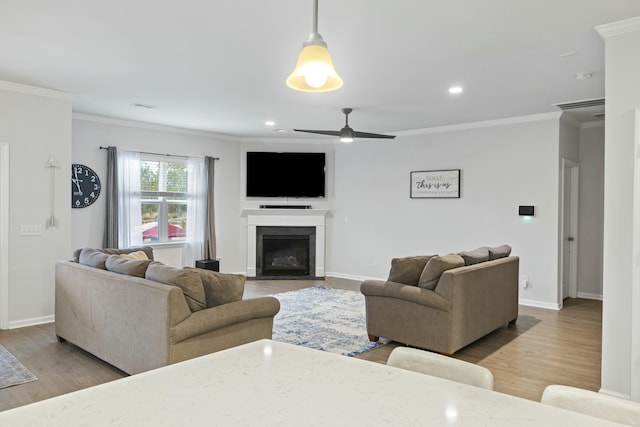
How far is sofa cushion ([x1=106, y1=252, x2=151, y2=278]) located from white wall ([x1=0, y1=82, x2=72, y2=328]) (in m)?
1.96

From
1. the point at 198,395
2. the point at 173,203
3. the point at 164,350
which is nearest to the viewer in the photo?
the point at 198,395

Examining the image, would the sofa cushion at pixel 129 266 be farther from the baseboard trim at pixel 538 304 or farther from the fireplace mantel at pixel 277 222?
the baseboard trim at pixel 538 304

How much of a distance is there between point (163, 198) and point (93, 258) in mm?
3651

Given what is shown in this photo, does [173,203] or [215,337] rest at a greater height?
[173,203]

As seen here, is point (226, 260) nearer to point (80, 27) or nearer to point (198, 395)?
point (80, 27)

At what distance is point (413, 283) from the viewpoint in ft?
14.5

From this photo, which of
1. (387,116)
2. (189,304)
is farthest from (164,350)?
(387,116)

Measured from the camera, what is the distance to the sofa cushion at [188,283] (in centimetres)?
325

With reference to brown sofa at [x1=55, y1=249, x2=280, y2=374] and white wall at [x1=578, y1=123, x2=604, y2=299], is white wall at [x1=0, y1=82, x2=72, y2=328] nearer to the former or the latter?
brown sofa at [x1=55, y1=249, x2=280, y2=374]

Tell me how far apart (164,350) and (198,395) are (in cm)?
219

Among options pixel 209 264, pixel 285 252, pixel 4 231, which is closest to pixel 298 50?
pixel 4 231

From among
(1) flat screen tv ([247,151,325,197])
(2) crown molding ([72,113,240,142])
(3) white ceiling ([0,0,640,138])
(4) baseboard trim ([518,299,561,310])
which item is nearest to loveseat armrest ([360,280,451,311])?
(3) white ceiling ([0,0,640,138])

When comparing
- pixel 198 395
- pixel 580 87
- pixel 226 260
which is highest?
pixel 580 87

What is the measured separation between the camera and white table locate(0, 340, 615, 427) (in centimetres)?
98
